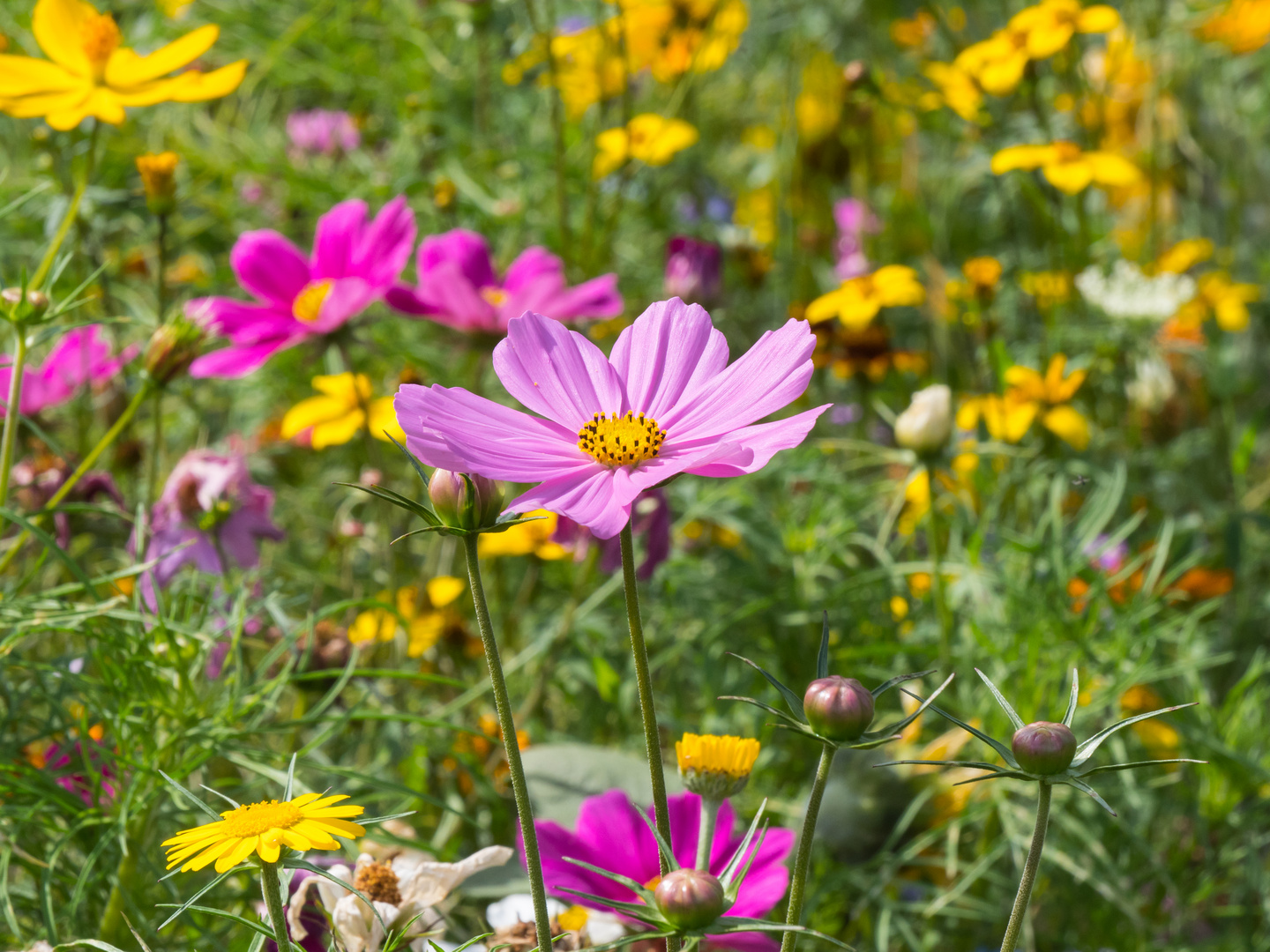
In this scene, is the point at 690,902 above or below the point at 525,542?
above

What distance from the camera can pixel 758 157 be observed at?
6.20 ft

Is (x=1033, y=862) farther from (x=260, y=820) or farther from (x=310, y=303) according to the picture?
(x=310, y=303)

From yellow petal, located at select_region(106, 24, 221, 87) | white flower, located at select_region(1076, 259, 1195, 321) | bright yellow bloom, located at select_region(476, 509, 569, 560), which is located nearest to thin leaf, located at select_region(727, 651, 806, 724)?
bright yellow bloom, located at select_region(476, 509, 569, 560)

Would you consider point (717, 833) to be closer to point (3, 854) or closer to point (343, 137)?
point (3, 854)

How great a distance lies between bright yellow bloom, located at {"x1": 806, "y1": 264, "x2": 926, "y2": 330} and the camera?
1.04 metres

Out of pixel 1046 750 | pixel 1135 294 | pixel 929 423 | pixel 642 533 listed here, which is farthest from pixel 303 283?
pixel 1135 294

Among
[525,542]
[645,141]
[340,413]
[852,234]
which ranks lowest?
[852,234]

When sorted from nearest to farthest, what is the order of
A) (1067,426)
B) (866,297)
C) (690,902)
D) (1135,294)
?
(690,902)
(1067,426)
(866,297)
(1135,294)

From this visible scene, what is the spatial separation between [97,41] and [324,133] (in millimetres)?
997

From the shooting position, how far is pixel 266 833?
34 centimetres

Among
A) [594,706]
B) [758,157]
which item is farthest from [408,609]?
[758,157]

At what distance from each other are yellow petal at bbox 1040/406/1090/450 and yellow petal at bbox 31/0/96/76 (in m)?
0.78

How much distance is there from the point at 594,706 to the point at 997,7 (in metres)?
1.56

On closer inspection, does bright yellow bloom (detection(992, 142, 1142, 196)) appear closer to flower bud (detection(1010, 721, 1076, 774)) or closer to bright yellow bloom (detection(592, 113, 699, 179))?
bright yellow bloom (detection(592, 113, 699, 179))
